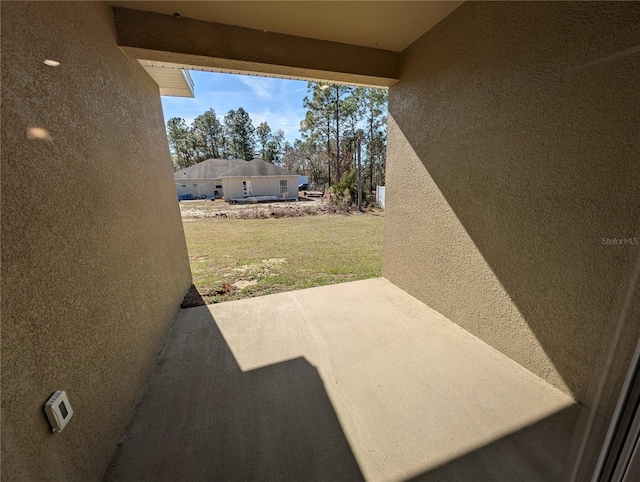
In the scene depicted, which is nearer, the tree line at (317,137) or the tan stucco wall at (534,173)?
the tan stucco wall at (534,173)

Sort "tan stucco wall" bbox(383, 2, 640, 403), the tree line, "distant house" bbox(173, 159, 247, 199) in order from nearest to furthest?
"tan stucco wall" bbox(383, 2, 640, 403) < the tree line < "distant house" bbox(173, 159, 247, 199)

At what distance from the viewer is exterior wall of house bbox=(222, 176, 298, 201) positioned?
19188 millimetres

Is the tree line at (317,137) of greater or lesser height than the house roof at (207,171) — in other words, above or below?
above

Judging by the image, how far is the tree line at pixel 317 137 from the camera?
19.1m

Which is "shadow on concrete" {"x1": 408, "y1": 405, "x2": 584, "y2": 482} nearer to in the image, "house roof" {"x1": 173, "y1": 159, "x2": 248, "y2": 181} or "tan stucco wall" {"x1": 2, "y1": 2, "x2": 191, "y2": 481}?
"tan stucco wall" {"x1": 2, "y1": 2, "x2": 191, "y2": 481}

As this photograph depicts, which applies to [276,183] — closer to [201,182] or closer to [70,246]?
[201,182]

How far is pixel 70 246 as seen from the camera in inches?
50.4

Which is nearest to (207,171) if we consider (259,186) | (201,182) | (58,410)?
(201,182)

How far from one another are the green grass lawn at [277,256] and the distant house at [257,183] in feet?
33.3

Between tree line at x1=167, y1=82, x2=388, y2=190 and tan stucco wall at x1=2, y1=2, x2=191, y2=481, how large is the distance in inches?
358

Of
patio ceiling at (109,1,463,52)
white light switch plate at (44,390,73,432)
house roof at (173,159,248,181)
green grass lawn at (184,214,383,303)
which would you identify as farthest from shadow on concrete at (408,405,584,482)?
house roof at (173,159,248,181)

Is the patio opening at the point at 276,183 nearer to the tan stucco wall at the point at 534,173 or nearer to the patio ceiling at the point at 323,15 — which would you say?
the patio ceiling at the point at 323,15

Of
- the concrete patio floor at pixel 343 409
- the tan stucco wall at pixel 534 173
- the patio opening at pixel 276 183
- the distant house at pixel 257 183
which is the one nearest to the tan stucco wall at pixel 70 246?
the concrete patio floor at pixel 343 409

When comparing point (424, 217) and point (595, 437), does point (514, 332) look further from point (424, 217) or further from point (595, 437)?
point (595, 437)
